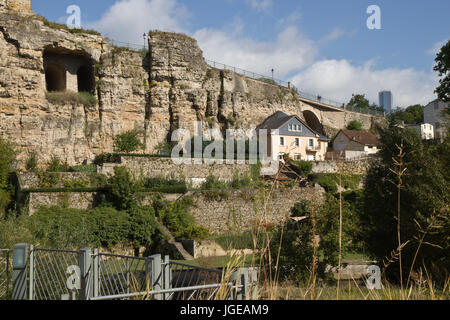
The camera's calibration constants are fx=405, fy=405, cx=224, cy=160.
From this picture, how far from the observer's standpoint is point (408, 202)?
513 inches

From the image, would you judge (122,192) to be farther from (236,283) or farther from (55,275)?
(236,283)

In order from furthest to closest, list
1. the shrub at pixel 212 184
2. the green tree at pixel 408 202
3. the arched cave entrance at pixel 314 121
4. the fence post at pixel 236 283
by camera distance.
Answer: the arched cave entrance at pixel 314 121 → the shrub at pixel 212 184 → the green tree at pixel 408 202 → the fence post at pixel 236 283

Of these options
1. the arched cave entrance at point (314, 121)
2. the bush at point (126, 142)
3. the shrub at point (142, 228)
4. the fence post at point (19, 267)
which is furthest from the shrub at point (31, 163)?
the arched cave entrance at point (314, 121)

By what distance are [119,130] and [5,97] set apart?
8870mm

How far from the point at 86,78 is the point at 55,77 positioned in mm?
2604

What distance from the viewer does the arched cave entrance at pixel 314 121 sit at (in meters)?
54.0

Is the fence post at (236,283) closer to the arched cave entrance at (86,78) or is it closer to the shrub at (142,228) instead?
the shrub at (142,228)

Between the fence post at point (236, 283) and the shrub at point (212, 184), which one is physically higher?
the fence post at point (236, 283)

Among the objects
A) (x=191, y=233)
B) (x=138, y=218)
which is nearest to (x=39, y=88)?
(x=138, y=218)

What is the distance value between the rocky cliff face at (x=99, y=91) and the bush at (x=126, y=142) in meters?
0.88

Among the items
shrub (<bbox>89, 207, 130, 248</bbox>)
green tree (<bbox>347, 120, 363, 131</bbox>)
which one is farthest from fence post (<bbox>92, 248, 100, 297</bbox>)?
green tree (<bbox>347, 120, 363, 131</bbox>)

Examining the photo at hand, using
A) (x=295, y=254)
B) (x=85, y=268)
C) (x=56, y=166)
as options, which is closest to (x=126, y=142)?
(x=56, y=166)

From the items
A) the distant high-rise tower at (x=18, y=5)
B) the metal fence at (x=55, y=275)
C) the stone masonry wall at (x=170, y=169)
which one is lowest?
the metal fence at (x=55, y=275)

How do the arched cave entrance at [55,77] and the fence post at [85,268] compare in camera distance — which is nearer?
the fence post at [85,268]
